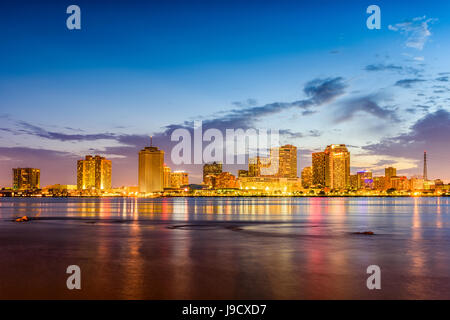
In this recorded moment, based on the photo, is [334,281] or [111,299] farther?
[334,281]

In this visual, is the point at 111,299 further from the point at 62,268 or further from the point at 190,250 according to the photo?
the point at 190,250

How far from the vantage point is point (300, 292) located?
1855 centimetres

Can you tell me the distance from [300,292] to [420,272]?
898 cm

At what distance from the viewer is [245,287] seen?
762 inches
